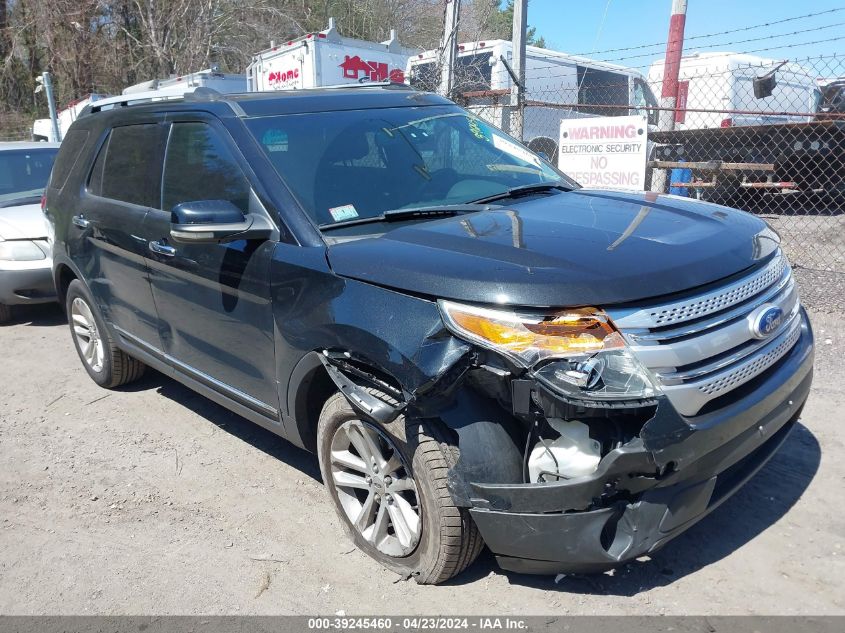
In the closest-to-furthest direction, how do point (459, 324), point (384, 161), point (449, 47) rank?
point (459, 324) → point (384, 161) → point (449, 47)

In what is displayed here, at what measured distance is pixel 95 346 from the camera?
5270mm

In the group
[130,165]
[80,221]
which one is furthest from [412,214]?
[80,221]

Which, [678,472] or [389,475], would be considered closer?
[678,472]

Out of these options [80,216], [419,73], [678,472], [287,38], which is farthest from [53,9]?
[678,472]

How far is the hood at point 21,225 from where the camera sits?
680 cm

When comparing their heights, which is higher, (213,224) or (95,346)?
(213,224)

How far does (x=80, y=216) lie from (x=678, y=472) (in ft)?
13.7

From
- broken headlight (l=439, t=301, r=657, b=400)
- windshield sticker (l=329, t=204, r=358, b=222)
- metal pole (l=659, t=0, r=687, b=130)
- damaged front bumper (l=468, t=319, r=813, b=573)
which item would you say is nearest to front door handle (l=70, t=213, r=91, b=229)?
windshield sticker (l=329, t=204, r=358, b=222)

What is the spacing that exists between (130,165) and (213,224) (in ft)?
5.48

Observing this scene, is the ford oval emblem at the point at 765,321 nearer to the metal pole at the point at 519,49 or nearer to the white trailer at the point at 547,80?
the metal pole at the point at 519,49

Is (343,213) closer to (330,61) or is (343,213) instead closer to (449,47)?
(449,47)

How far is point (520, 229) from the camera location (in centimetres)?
288

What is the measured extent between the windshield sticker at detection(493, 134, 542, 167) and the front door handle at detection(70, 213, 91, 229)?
106 inches

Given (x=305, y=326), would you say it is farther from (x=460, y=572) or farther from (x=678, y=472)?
(x=678, y=472)
